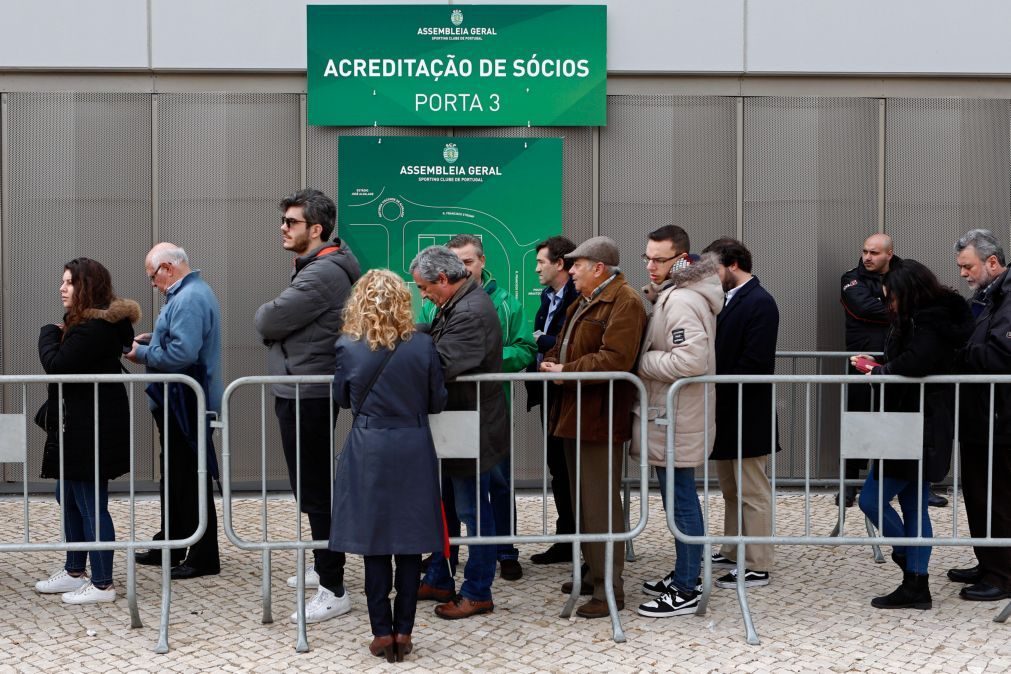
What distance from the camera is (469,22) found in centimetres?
898

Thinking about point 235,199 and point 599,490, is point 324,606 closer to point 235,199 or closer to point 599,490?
point 599,490

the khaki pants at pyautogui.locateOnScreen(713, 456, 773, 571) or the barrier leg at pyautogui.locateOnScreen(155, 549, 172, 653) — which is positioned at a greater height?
the khaki pants at pyautogui.locateOnScreen(713, 456, 773, 571)

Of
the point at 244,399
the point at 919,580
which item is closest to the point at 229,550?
the point at 244,399

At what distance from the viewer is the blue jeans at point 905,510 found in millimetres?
6062

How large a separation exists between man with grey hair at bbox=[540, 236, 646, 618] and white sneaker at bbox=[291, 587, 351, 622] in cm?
119

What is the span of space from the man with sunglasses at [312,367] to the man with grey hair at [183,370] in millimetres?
754

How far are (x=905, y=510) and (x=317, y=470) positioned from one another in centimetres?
299

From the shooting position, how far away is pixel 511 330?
6746 mm

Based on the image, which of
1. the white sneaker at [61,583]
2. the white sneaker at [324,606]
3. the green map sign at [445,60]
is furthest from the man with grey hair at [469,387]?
the green map sign at [445,60]

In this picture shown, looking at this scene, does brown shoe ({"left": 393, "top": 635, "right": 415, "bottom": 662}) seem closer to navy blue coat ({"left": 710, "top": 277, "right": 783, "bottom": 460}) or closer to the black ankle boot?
navy blue coat ({"left": 710, "top": 277, "right": 783, "bottom": 460})

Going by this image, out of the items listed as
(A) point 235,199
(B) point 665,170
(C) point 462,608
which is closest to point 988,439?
(C) point 462,608

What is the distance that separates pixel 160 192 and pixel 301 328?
3.62m

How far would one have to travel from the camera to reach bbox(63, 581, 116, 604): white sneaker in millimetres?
6266

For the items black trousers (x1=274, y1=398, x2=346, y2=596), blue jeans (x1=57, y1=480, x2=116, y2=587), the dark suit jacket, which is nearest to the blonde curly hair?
black trousers (x1=274, y1=398, x2=346, y2=596)
